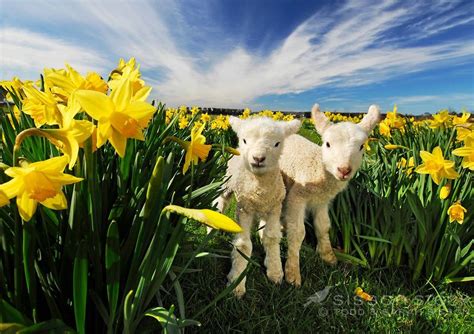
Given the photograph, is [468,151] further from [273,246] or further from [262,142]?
[273,246]

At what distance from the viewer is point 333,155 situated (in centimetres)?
239

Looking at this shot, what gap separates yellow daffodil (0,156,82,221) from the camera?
2.66ft

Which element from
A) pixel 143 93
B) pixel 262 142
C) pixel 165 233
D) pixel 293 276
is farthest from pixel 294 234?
pixel 143 93

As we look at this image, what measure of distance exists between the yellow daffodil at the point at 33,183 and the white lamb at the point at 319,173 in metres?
1.92

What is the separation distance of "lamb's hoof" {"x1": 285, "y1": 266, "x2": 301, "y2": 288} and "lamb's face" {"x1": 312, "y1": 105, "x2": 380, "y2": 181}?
83 centimetres

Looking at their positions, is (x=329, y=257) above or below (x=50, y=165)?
below

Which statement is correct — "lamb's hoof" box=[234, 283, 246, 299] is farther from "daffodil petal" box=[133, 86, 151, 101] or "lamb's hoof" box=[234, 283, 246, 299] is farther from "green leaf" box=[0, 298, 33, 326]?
"daffodil petal" box=[133, 86, 151, 101]

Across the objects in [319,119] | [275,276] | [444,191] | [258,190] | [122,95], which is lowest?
[275,276]

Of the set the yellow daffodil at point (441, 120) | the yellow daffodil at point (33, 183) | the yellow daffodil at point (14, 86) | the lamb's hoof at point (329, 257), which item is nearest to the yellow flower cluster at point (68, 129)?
the yellow daffodil at point (33, 183)

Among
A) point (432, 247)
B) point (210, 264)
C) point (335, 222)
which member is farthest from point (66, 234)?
point (432, 247)

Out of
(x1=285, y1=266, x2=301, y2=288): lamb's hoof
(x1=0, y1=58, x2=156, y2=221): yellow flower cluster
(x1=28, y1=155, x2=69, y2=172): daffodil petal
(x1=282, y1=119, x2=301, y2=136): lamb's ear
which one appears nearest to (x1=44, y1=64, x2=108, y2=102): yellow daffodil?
(x1=0, y1=58, x2=156, y2=221): yellow flower cluster

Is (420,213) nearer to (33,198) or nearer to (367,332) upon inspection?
(367,332)

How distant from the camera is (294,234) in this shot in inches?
101

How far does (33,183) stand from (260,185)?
1.68 meters
